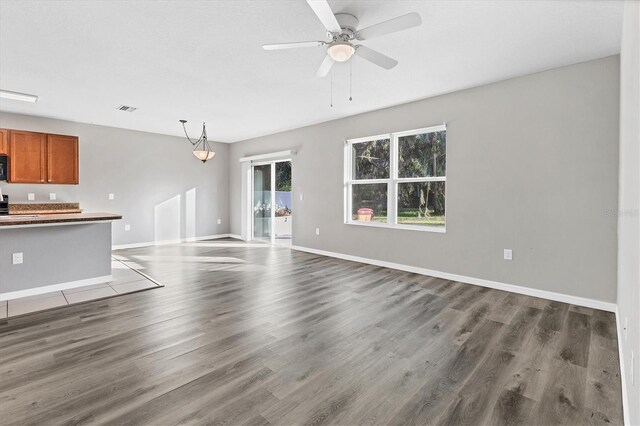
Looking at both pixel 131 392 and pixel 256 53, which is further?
pixel 256 53

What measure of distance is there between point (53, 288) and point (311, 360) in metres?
3.45

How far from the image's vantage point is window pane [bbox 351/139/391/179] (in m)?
5.21

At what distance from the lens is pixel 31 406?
173cm

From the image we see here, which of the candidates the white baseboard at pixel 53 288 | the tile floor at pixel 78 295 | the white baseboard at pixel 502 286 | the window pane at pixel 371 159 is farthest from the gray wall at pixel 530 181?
the white baseboard at pixel 53 288

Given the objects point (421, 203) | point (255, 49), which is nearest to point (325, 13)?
point (255, 49)

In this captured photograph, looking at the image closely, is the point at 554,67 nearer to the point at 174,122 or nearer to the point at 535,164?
the point at 535,164

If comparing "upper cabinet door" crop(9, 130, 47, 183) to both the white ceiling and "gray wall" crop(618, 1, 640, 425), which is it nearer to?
the white ceiling

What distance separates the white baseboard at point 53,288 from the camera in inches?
137

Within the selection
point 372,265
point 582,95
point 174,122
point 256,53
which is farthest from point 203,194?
point 582,95

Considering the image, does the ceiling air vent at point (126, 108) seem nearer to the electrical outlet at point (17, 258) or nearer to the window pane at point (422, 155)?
the electrical outlet at point (17, 258)

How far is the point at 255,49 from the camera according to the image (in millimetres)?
3070

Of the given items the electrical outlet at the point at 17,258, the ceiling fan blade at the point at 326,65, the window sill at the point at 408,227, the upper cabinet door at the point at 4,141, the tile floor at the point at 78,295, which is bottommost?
the tile floor at the point at 78,295

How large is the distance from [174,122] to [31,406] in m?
5.33

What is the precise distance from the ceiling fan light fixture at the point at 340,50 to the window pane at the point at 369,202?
3.01 meters
